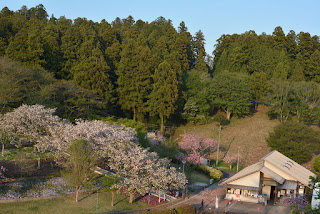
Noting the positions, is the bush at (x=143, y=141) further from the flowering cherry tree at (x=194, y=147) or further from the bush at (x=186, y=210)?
the bush at (x=186, y=210)

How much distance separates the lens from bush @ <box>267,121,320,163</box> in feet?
125

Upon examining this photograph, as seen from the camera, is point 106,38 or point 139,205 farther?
point 106,38

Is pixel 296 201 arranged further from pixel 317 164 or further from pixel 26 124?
pixel 26 124

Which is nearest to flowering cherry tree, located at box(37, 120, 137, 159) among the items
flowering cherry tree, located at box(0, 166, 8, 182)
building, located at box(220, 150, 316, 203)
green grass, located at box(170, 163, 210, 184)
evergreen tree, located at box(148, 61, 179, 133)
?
flowering cherry tree, located at box(0, 166, 8, 182)

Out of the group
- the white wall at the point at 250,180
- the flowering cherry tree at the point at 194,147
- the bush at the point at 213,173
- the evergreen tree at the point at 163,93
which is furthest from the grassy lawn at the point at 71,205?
the evergreen tree at the point at 163,93

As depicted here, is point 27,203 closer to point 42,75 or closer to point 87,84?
point 42,75

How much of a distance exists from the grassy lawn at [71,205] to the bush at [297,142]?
21.4 m

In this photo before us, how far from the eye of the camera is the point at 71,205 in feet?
74.3

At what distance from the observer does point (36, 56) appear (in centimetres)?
4675

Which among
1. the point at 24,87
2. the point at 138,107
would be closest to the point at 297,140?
the point at 138,107

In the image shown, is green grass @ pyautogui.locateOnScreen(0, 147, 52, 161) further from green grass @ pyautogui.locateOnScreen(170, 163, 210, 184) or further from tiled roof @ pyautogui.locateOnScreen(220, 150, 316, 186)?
tiled roof @ pyautogui.locateOnScreen(220, 150, 316, 186)

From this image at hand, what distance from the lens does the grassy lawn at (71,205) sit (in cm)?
2102

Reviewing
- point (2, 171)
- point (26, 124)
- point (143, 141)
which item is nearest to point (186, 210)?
point (2, 171)

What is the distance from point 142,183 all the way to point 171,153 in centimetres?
1207
